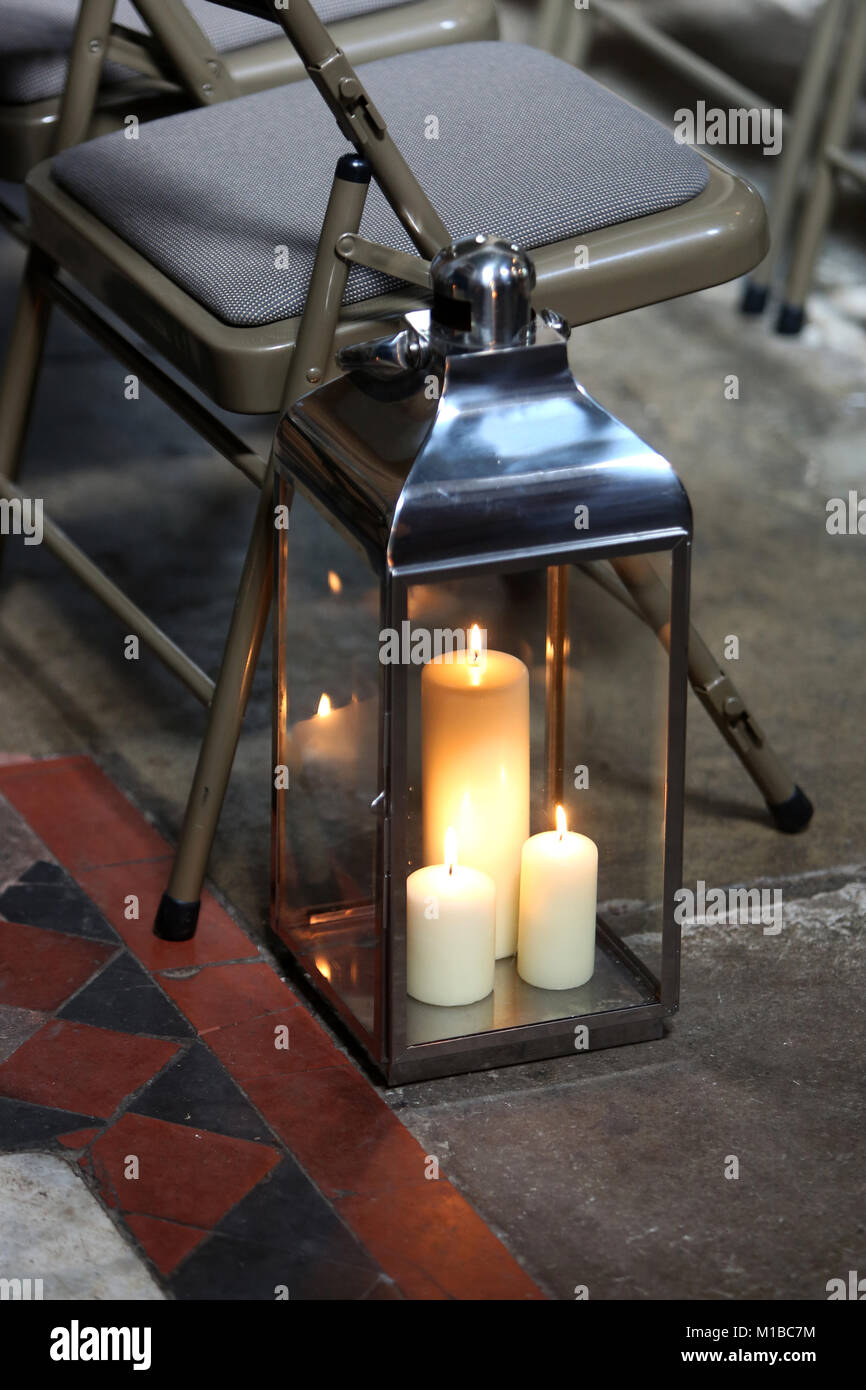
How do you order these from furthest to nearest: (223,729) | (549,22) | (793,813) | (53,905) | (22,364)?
(549,22) → (22,364) → (793,813) → (53,905) → (223,729)

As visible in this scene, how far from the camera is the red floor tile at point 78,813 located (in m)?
1.89

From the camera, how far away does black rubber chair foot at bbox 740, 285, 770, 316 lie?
3.22m

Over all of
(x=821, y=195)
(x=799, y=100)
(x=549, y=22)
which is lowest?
(x=821, y=195)

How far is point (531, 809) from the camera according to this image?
163 centimetres

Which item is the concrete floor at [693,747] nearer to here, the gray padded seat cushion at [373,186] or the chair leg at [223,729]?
the chair leg at [223,729]

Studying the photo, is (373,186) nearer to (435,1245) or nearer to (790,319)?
(435,1245)

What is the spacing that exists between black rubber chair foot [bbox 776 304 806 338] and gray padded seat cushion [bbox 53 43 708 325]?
4.60 feet

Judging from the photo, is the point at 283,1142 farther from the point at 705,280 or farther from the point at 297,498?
the point at 705,280

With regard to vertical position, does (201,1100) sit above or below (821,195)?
below

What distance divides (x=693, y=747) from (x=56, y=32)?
1039 millimetres

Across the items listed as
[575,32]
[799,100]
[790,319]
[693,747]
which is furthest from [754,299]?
[693,747]

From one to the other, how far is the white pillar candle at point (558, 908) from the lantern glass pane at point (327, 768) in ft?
0.44

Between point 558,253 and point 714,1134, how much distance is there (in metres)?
0.75

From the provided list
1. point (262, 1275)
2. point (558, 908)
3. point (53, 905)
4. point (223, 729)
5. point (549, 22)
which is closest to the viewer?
point (262, 1275)
